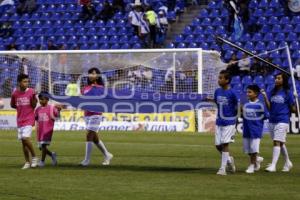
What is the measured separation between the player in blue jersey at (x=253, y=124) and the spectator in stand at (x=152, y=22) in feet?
72.5

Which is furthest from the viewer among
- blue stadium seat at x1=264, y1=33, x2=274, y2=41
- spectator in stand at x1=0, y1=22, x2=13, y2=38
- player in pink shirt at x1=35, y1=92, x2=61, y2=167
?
spectator in stand at x1=0, y1=22, x2=13, y2=38

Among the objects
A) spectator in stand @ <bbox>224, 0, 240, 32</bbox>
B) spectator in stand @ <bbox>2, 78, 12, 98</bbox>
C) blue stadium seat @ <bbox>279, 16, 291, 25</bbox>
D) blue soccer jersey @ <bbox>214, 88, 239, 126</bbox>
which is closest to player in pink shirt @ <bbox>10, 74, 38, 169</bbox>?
blue soccer jersey @ <bbox>214, 88, 239, 126</bbox>

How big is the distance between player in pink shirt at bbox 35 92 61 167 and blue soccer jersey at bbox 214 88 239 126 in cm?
426

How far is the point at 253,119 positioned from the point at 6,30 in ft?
96.0

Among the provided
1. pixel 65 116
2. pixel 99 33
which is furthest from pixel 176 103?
pixel 99 33

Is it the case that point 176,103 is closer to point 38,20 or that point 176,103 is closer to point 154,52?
point 154,52

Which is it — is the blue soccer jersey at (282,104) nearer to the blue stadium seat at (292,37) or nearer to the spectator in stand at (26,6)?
the blue stadium seat at (292,37)

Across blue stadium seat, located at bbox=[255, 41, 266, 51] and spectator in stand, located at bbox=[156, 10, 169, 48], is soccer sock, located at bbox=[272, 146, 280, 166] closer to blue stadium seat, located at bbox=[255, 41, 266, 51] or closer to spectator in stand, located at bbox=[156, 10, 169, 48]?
blue stadium seat, located at bbox=[255, 41, 266, 51]

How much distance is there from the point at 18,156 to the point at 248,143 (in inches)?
270

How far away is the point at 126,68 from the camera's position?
30.4 m

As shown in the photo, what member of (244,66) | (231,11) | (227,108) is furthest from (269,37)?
(227,108)

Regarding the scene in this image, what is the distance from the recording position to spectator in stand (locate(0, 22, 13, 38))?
44.2 m

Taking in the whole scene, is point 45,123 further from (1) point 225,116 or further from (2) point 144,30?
(2) point 144,30

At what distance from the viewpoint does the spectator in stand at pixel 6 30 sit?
145 feet
